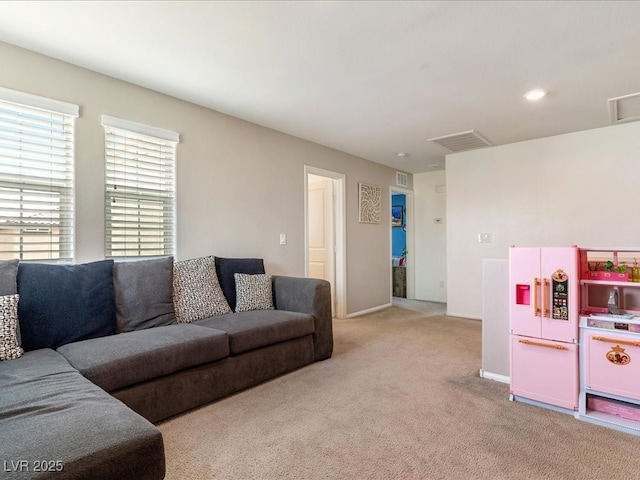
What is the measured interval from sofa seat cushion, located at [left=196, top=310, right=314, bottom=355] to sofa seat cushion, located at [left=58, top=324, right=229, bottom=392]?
0.12 meters

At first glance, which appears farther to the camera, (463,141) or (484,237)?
(484,237)

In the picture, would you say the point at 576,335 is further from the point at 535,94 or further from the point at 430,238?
the point at 430,238

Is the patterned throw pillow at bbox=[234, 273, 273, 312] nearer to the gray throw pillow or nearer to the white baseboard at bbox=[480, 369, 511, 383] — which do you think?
the gray throw pillow

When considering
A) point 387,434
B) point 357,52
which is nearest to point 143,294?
point 387,434

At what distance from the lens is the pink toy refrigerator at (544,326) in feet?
7.29

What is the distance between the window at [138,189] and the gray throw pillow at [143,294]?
0.34 metres

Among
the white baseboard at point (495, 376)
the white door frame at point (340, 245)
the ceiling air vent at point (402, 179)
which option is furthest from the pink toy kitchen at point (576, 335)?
the ceiling air vent at point (402, 179)

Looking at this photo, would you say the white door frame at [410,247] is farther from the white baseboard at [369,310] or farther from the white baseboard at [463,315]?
the white baseboard at [463,315]

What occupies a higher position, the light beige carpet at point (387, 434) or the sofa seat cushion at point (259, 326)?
the sofa seat cushion at point (259, 326)

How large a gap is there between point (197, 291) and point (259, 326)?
0.64 meters

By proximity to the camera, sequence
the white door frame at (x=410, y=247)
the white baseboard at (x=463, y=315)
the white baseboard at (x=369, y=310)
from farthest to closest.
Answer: the white door frame at (x=410, y=247) < the white baseboard at (x=369, y=310) < the white baseboard at (x=463, y=315)

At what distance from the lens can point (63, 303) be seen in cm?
222

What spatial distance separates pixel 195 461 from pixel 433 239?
212 inches

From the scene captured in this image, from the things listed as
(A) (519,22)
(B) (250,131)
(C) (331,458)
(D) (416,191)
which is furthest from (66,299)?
(D) (416,191)
